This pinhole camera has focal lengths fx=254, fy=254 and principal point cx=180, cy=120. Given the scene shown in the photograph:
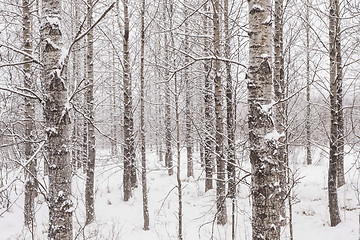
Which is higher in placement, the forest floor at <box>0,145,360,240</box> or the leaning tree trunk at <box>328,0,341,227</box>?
the leaning tree trunk at <box>328,0,341,227</box>

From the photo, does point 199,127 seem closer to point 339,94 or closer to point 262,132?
point 339,94

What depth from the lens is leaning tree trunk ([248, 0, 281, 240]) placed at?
2424mm

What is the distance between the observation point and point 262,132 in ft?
8.03

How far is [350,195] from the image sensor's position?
852 centimetres

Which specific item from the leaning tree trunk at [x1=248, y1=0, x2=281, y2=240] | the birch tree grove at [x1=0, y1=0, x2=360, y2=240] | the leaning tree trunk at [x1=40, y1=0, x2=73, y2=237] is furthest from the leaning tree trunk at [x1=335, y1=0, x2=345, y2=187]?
the leaning tree trunk at [x1=40, y1=0, x2=73, y2=237]

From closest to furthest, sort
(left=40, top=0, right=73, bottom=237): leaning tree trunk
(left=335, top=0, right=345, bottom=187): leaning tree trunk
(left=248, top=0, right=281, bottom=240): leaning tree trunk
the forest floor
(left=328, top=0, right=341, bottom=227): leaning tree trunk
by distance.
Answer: (left=40, top=0, right=73, bottom=237): leaning tree trunk < (left=248, top=0, right=281, bottom=240): leaning tree trunk < the forest floor < (left=328, top=0, right=341, bottom=227): leaning tree trunk < (left=335, top=0, right=345, bottom=187): leaning tree trunk

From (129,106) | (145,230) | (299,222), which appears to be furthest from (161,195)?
(299,222)

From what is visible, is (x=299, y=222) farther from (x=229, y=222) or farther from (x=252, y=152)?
(x=252, y=152)

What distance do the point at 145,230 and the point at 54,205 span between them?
5.69 meters

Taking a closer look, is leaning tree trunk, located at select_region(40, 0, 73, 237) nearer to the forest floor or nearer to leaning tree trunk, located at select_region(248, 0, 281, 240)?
leaning tree trunk, located at select_region(248, 0, 281, 240)

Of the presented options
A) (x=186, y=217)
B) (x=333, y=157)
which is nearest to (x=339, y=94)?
(x=333, y=157)

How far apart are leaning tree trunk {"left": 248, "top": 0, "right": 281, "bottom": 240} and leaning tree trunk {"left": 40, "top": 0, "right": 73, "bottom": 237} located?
5.67 feet

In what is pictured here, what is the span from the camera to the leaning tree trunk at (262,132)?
7.95ft

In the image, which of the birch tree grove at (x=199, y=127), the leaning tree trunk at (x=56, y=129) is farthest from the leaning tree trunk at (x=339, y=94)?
the leaning tree trunk at (x=56, y=129)
